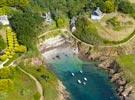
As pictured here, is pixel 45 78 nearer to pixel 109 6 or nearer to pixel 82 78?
pixel 82 78

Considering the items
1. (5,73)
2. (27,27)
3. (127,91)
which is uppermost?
(27,27)

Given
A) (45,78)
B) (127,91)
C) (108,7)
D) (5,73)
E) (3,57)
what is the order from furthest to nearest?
(108,7) → (3,57) → (127,91) → (45,78) → (5,73)

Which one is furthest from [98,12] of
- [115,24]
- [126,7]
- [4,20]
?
[4,20]

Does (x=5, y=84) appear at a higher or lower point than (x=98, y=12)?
lower

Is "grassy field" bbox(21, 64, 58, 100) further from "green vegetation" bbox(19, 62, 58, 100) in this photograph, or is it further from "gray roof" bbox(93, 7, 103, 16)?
"gray roof" bbox(93, 7, 103, 16)

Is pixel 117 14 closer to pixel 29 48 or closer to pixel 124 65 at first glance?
pixel 124 65

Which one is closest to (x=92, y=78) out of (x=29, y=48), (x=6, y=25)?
(x=29, y=48)

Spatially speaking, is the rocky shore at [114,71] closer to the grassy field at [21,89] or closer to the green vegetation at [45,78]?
the green vegetation at [45,78]
